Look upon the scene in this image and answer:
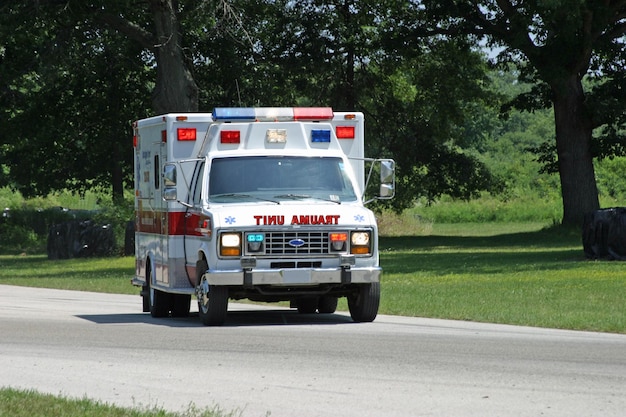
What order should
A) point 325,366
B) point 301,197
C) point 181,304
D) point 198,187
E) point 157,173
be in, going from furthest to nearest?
point 181,304
point 157,173
point 198,187
point 301,197
point 325,366

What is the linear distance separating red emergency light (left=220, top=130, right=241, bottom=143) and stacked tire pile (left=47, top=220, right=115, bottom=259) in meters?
28.6

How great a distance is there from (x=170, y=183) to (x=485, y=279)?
11618 mm

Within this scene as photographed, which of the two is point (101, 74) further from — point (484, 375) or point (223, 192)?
point (484, 375)

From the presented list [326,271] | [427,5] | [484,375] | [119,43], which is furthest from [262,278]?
[427,5]

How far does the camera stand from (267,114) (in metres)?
18.8

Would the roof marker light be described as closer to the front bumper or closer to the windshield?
the windshield

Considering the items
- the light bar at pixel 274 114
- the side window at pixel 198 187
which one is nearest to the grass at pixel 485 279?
the light bar at pixel 274 114

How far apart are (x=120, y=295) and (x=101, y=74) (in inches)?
913

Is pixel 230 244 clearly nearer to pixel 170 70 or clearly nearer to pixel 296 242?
pixel 296 242

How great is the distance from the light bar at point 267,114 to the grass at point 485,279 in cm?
336

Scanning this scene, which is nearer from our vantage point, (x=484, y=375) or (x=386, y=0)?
(x=484, y=375)

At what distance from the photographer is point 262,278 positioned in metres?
17.0

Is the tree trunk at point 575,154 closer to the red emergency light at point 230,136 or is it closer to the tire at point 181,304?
the tire at point 181,304

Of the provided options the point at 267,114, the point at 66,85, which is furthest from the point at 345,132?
the point at 66,85
